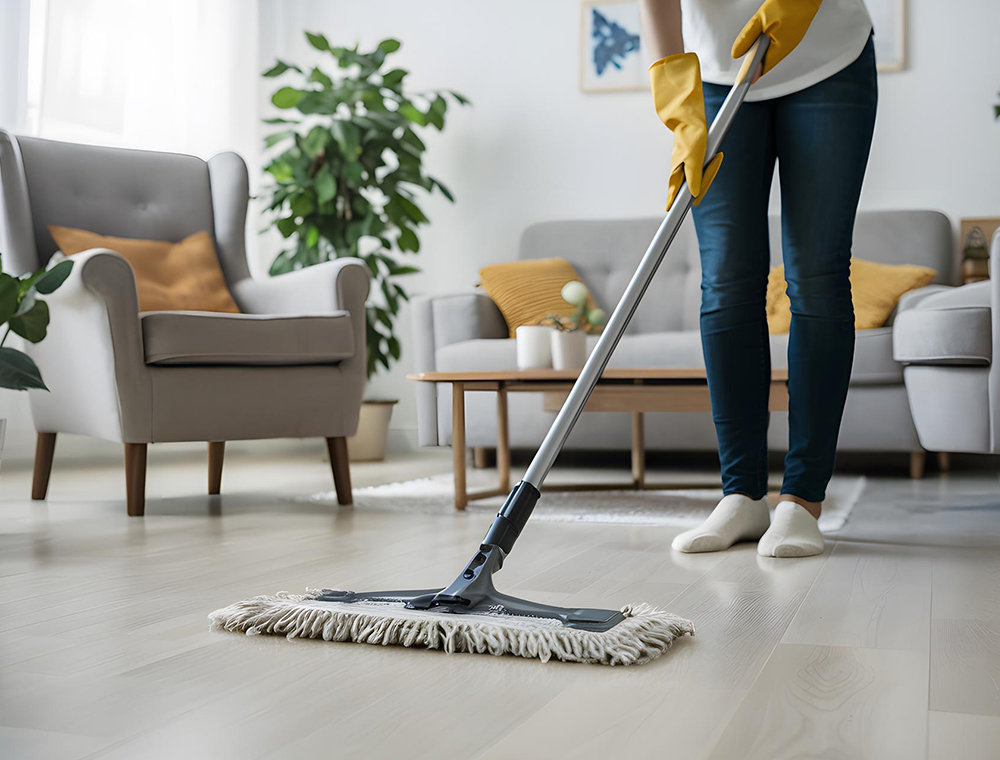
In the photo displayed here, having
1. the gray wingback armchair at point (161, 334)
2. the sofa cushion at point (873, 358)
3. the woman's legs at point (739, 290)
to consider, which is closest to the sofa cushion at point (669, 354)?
the sofa cushion at point (873, 358)

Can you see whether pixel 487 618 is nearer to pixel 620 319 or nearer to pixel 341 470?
pixel 620 319

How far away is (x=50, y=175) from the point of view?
248 cm

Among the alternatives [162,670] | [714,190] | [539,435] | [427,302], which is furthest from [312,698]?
[427,302]

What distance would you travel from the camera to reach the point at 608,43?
405 centimetres

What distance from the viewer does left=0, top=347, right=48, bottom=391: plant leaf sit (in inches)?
69.9

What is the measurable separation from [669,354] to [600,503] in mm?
806

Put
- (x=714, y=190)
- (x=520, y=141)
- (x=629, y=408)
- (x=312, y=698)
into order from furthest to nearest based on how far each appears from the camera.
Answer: (x=520, y=141) → (x=629, y=408) → (x=714, y=190) → (x=312, y=698)

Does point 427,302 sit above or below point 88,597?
above

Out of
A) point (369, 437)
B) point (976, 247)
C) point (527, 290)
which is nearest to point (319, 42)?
point (527, 290)

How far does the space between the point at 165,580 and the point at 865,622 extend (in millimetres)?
884

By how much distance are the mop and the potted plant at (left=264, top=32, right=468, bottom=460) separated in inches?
101

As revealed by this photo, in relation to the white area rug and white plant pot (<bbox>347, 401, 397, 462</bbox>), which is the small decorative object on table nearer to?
the white area rug

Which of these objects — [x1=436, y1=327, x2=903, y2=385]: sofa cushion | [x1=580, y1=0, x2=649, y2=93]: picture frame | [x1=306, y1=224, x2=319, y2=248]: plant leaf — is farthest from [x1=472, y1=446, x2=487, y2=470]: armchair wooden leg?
[x1=580, y1=0, x2=649, y2=93]: picture frame

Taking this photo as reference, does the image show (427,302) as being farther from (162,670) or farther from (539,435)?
(162,670)
